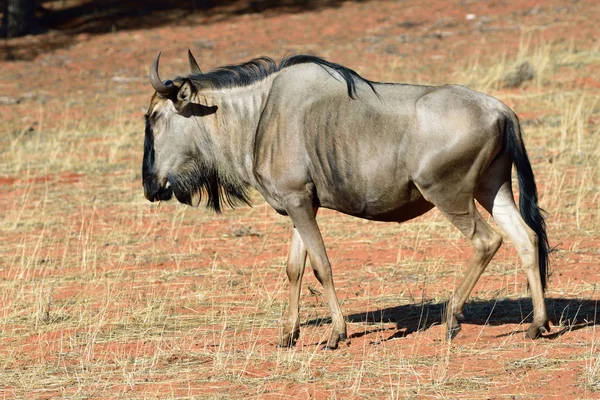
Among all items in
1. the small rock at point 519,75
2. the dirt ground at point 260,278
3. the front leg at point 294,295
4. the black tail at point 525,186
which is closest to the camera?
the dirt ground at point 260,278

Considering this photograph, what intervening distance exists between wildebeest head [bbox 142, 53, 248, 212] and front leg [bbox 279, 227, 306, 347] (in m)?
0.56

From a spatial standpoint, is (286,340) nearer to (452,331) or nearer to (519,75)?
(452,331)

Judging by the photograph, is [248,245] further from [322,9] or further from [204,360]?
[322,9]

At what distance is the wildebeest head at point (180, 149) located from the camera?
7.27 m

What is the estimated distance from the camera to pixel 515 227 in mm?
6844

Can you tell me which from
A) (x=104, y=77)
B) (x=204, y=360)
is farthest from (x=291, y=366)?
(x=104, y=77)

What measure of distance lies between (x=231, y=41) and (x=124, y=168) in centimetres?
1032

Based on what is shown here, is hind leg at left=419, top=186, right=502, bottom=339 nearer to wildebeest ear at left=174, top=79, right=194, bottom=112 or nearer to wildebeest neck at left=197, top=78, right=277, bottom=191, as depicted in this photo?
wildebeest neck at left=197, top=78, right=277, bottom=191

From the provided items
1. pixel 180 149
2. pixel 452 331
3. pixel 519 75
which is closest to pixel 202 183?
pixel 180 149

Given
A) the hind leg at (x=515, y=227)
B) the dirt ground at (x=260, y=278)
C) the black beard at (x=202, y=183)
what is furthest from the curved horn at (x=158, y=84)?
the hind leg at (x=515, y=227)

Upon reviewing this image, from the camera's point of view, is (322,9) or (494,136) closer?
(494,136)

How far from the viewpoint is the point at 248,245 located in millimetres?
10336

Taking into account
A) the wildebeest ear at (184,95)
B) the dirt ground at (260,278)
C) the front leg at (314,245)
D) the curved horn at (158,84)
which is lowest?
the dirt ground at (260,278)

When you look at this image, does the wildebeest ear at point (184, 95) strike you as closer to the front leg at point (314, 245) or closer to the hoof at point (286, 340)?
the front leg at point (314, 245)
